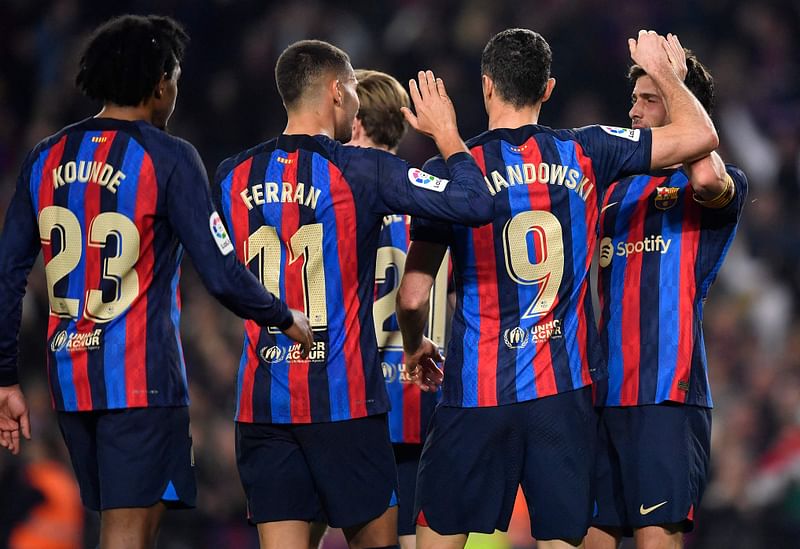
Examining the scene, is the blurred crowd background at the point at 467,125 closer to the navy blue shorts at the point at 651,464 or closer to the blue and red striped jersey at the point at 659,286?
the navy blue shorts at the point at 651,464

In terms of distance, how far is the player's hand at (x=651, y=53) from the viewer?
4402 millimetres

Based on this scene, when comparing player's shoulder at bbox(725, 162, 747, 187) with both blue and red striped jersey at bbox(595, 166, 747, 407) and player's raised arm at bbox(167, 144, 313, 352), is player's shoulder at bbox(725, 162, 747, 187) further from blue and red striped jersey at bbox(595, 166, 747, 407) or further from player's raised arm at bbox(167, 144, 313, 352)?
player's raised arm at bbox(167, 144, 313, 352)

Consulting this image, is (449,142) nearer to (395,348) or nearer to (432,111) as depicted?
(432,111)

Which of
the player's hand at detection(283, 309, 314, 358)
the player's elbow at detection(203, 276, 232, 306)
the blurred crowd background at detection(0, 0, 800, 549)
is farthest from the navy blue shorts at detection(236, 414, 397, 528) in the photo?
the blurred crowd background at detection(0, 0, 800, 549)

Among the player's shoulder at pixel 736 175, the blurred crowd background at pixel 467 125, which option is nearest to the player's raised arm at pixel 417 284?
the player's shoulder at pixel 736 175

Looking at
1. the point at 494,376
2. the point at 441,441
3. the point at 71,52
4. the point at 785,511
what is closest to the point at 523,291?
the point at 494,376

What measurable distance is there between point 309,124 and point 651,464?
5.90 ft

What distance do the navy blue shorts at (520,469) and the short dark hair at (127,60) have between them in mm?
1584

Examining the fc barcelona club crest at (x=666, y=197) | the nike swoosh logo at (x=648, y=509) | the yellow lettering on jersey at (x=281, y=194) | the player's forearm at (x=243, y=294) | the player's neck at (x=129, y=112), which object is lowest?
the nike swoosh logo at (x=648, y=509)

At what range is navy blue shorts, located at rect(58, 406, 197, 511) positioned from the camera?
12.7 ft

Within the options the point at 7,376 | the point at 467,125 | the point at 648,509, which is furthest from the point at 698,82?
the point at 467,125

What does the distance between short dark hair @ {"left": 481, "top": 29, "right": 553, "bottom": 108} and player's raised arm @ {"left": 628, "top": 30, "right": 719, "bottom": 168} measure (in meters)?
0.42

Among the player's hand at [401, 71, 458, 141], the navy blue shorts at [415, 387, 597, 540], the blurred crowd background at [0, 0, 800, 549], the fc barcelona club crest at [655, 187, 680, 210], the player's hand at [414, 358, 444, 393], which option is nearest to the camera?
the navy blue shorts at [415, 387, 597, 540]

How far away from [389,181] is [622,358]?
1161mm
